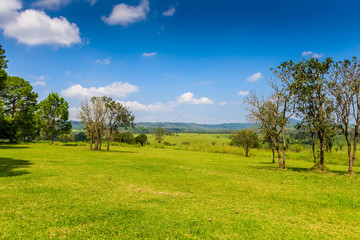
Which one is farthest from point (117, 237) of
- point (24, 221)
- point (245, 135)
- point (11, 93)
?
point (11, 93)

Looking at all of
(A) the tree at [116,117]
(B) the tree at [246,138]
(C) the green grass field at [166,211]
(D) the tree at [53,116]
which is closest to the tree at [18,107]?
(D) the tree at [53,116]

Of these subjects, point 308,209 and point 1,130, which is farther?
point 1,130

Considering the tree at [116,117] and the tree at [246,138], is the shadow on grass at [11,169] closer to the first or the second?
the tree at [116,117]

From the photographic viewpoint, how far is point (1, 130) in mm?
52406

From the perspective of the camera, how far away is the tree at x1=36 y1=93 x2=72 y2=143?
208ft

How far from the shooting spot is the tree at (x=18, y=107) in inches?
2061

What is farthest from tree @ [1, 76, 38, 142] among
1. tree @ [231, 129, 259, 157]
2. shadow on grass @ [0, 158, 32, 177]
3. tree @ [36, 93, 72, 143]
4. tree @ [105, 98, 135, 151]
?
tree @ [231, 129, 259, 157]

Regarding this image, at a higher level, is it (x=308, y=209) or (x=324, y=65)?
(x=324, y=65)

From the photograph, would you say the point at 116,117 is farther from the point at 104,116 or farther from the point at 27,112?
the point at 27,112

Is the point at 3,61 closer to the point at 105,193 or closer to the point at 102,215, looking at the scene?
the point at 105,193

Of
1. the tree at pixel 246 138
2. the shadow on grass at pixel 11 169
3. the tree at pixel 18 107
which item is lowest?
the shadow on grass at pixel 11 169

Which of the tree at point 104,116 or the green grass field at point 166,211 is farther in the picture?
the tree at point 104,116

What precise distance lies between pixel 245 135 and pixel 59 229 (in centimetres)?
4957

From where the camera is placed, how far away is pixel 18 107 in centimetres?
5516
